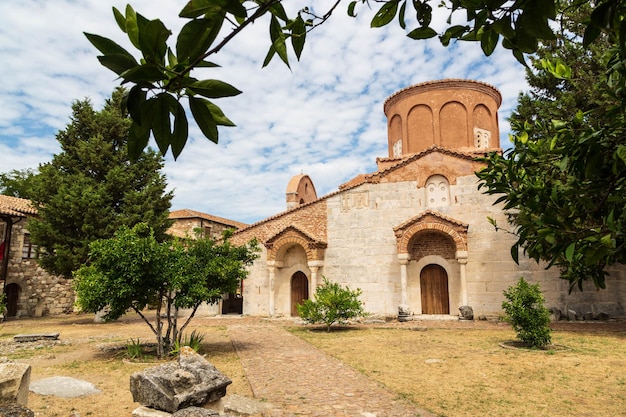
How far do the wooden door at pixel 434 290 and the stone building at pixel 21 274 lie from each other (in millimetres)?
16772

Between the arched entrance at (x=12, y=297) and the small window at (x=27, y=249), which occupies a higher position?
the small window at (x=27, y=249)

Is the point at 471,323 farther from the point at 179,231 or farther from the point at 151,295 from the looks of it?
the point at 179,231

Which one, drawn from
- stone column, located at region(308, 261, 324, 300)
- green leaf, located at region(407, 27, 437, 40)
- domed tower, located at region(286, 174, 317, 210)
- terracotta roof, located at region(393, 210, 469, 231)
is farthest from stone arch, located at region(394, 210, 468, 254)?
green leaf, located at region(407, 27, 437, 40)

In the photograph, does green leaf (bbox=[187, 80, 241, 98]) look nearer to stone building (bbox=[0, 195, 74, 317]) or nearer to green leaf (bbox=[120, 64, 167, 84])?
green leaf (bbox=[120, 64, 167, 84])

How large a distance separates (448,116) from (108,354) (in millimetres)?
15865

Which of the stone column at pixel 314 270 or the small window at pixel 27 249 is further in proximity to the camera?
the small window at pixel 27 249

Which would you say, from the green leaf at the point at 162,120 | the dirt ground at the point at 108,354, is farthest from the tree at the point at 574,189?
the dirt ground at the point at 108,354

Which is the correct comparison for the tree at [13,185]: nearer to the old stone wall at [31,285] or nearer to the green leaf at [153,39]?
the old stone wall at [31,285]

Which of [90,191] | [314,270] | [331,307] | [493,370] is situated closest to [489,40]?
[493,370]

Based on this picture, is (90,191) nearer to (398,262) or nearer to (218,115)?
(398,262)

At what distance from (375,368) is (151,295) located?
4599mm

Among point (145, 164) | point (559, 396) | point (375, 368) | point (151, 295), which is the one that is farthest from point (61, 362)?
point (145, 164)

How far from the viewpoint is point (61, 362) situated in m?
7.84

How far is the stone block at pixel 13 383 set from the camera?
4082 mm
